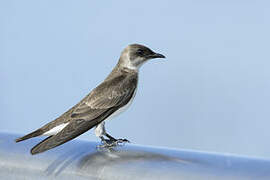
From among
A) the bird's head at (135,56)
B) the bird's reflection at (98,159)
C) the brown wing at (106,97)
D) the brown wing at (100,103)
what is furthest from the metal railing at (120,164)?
the bird's head at (135,56)

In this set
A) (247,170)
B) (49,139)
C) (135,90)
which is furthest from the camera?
(135,90)

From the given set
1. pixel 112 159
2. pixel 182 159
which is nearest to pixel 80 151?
pixel 112 159

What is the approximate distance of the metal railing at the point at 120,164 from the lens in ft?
2.77

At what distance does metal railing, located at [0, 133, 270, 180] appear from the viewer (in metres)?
0.84

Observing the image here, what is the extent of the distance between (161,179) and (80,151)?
251 millimetres

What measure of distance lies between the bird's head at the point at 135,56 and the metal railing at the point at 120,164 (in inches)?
28.8

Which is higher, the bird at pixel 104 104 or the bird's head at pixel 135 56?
the bird's head at pixel 135 56

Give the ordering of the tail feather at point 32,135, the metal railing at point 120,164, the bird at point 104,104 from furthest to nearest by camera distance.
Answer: the bird at point 104,104 < the tail feather at point 32,135 < the metal railing at point 120,164

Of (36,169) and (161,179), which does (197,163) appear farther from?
(36,169)

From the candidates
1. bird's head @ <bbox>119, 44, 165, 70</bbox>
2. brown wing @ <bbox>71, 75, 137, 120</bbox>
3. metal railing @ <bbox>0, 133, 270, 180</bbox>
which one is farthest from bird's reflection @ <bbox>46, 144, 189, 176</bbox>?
bird's head @ <bbox>119, 44, 165, 70</bbox>

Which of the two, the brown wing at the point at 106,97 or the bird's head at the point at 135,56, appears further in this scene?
the bird's head at the point at 135,56

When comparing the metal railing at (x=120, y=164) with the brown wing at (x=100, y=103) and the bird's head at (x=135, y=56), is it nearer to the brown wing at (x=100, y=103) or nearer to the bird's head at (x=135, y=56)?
the brown wing at (x=100, y=103)

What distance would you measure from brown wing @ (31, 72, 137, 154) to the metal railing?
0.65ft

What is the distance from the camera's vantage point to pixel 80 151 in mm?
1036
